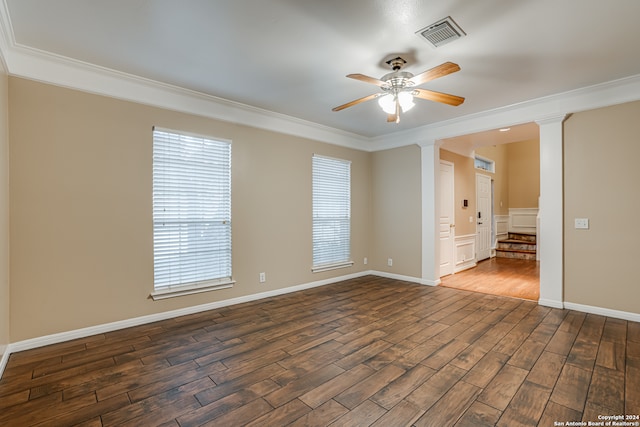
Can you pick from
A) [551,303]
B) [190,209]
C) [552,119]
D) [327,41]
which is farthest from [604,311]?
[190,209]

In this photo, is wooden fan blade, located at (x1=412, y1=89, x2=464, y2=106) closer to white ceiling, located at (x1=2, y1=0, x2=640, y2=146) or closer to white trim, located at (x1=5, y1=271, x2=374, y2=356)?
white ceiling, located at (x1=2, y1=0, x2=640, y2=146)

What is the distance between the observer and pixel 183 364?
2469 mm

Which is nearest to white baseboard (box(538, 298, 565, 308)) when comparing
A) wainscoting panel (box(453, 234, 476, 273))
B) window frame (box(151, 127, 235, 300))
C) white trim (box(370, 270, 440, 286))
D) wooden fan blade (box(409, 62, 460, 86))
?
white trim (box(370, 270, 440, 286))

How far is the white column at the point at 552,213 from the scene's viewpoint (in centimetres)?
384

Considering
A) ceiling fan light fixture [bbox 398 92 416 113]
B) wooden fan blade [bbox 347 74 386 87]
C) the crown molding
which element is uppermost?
the crown molding

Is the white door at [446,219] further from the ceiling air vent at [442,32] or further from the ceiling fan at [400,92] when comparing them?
the ceiling air vent at [442,32]

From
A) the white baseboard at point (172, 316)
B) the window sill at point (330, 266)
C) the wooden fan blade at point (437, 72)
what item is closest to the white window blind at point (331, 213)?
the window sill at point (330, 266)

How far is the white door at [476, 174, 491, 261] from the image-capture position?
24.5 feet

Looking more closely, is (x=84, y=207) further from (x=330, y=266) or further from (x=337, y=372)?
(x=330, y=266)

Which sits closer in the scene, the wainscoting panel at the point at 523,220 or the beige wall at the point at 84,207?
the beige wall at the point at 84,207

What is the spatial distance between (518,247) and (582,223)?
16.5 feet

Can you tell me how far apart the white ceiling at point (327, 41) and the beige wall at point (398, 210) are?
1.92m

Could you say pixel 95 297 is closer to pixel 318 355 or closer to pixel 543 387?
pixel 318 355

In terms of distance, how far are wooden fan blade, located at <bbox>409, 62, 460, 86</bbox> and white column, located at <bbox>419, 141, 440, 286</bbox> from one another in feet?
8.50
